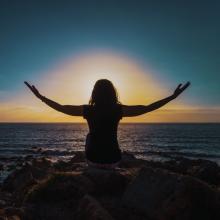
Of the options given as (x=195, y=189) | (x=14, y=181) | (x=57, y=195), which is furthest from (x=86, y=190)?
(x=14, y=181)

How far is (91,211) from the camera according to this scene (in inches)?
273

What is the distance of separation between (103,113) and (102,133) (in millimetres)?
476

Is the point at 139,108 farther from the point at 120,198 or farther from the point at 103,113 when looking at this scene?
the point at 120,198

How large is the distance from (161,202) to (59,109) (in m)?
2.91

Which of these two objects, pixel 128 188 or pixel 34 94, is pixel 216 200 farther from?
pixel 34 94

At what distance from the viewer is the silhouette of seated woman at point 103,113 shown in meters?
7.52

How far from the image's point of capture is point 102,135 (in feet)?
25.3

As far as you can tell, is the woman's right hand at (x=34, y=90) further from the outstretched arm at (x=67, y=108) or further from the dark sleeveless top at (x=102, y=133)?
the dark sleeveless top at (x=102, y=133)

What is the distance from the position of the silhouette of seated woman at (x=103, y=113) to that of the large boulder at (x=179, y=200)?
1.20m

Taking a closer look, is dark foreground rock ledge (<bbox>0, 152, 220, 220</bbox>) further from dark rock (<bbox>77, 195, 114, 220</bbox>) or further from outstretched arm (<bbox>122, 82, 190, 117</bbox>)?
outstretched arm (<bbox>122, 82, 190, 117</bbox>)

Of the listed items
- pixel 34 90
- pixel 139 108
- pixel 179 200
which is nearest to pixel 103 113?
pixel 139 108

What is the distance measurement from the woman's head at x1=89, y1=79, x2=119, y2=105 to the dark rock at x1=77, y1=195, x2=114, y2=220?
2075 mm

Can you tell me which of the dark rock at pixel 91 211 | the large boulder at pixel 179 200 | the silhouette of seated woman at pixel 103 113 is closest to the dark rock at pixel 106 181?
the silhouette of seated woman at pixel 103 113

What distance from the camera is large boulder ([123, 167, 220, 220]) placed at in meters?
6.77
